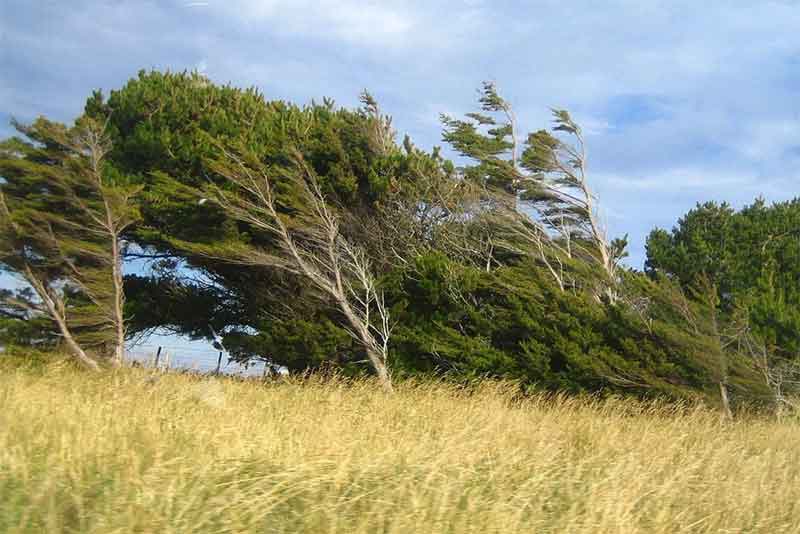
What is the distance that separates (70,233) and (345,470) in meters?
15.5

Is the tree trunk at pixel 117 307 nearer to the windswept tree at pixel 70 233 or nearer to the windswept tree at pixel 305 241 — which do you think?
the windswept tree at pixel 70 233

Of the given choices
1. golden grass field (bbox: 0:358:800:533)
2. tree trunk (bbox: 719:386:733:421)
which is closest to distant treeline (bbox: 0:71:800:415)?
tree trunk (bbox: 719:386:733:421)

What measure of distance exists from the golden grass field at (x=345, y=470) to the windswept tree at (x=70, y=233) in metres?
8.89

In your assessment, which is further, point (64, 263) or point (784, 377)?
point (64, 263)

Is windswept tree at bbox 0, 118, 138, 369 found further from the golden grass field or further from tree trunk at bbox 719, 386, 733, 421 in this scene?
tree trunk at bbox 719, 386, 733, 421

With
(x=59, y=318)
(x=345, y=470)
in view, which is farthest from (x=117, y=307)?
(x=345, y=470)

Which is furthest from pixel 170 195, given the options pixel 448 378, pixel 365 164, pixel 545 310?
pixel 545 310

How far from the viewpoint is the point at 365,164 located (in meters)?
20.8

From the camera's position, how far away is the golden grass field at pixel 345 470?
163 inches

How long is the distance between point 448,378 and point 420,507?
45.0ft

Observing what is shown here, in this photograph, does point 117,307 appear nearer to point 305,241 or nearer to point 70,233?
point 70,233

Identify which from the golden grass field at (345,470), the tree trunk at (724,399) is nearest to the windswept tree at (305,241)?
the tree trunk at (724,399)

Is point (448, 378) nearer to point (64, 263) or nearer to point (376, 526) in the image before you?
point (64, 263)

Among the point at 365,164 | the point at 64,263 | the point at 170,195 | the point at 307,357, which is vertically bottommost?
the point at 307,357
